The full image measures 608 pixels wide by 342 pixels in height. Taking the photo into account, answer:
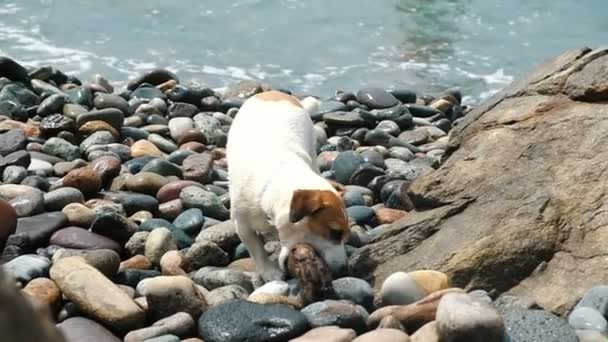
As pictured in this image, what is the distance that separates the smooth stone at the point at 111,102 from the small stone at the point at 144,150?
110cm

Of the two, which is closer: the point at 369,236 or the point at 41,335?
the point at 41,335

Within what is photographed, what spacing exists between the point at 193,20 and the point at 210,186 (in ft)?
28.7

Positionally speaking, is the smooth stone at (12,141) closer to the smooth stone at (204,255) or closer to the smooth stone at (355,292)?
the smooth stone at (204,255)

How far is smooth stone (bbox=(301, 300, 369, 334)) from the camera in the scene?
13.1 feet

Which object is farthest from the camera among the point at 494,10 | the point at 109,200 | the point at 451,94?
the point at 494,10

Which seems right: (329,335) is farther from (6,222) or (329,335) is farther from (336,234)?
(6,222)

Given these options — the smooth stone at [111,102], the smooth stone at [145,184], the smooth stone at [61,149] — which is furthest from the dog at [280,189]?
the smooth stone at [111,102]

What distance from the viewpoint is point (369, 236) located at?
5.39 meters

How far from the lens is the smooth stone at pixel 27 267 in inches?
179

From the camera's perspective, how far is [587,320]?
12.6 feet

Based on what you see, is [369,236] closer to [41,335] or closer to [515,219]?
[515,219]

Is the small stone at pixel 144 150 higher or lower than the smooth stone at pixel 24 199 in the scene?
lower

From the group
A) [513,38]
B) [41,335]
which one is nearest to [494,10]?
[513,38]

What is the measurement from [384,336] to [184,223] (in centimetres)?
227
